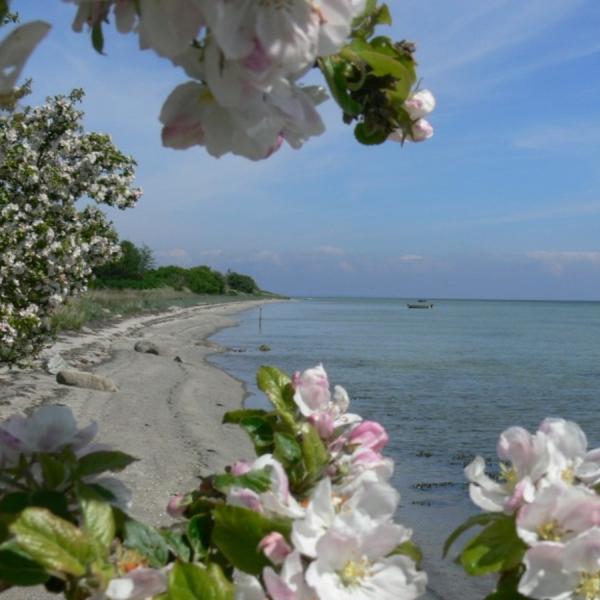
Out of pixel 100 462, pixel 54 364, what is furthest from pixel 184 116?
pixel 54 364

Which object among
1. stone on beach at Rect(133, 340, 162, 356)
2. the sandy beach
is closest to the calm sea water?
the sandy beach

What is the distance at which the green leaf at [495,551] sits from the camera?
98 cm

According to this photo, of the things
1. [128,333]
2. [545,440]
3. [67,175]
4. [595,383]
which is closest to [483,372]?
[595,383]

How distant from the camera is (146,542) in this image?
3.41ft

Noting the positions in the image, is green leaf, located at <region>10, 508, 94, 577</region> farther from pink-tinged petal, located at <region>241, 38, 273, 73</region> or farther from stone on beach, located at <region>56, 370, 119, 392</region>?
stone on beach, located at <region>56, 370, 119, 392</region>

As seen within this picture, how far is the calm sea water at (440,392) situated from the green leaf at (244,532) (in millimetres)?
6970

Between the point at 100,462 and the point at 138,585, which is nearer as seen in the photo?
the point at 138,585

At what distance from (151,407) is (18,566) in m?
14.3

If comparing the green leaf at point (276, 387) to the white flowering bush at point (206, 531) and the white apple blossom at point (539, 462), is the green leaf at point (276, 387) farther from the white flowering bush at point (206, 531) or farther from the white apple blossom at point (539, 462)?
the white apple blossom at point (539, 462)

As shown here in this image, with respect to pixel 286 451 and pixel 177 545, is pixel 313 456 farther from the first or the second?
pixel 177 545

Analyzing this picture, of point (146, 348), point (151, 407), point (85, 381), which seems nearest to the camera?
point (151, 407)

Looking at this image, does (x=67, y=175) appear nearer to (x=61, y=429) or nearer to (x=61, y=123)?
(x=61, y=123)

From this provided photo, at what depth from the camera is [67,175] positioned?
1130 cm

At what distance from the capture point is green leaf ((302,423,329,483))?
46.9 inches
